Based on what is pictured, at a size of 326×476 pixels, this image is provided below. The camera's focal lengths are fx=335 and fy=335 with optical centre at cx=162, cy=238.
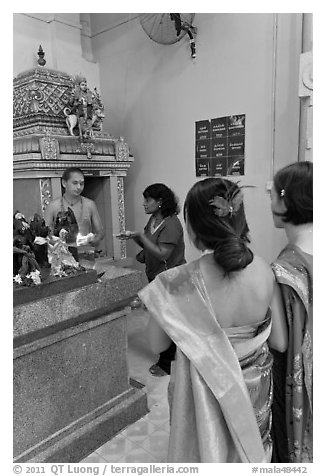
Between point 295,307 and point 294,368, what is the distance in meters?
0.22

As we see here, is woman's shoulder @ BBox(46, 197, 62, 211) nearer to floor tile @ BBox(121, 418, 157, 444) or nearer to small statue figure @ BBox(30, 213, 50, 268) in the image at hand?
small statue figure @ BBox(30, 213, 50, 268)

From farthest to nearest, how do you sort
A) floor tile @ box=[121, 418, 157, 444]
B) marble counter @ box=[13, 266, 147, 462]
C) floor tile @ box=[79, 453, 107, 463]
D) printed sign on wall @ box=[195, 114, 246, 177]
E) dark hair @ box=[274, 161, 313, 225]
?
printed sign on wall @ box=[195, 114, 246, 177]
floor tile @ box=[121, 418, 157, 444]
floor tile @ box=[79, 453, 107, 463]
marble counter @ box=[13, 266, 147, 462]
dark hair @ box=[274, 161, 313, 225]

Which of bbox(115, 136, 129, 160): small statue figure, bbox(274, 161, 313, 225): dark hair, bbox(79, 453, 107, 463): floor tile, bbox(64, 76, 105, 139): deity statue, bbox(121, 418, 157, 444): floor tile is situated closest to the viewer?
bbox(274, 161, 313, 225): dark hair

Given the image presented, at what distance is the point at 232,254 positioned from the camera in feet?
2.72

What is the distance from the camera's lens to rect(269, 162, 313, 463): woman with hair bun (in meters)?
0.98

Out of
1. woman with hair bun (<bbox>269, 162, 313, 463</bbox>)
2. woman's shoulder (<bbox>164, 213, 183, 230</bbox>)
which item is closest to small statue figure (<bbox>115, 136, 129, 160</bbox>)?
woman's shoulder (<bbox>164, 213, 183, 230</bbox>)

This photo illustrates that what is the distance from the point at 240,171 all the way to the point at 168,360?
4.41ft

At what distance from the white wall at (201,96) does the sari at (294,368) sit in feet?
3.86

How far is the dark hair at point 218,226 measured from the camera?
33.0 inches

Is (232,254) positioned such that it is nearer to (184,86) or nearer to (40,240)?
(40,240)

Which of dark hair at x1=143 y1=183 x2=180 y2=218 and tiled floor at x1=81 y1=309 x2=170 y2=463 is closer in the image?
tiled floor at x1=81 y1=309 x2=170 y2=463

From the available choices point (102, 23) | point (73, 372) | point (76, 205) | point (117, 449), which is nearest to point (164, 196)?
point (76, 205)

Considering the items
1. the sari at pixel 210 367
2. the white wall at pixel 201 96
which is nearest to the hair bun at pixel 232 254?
the sari at pixel 210 367
